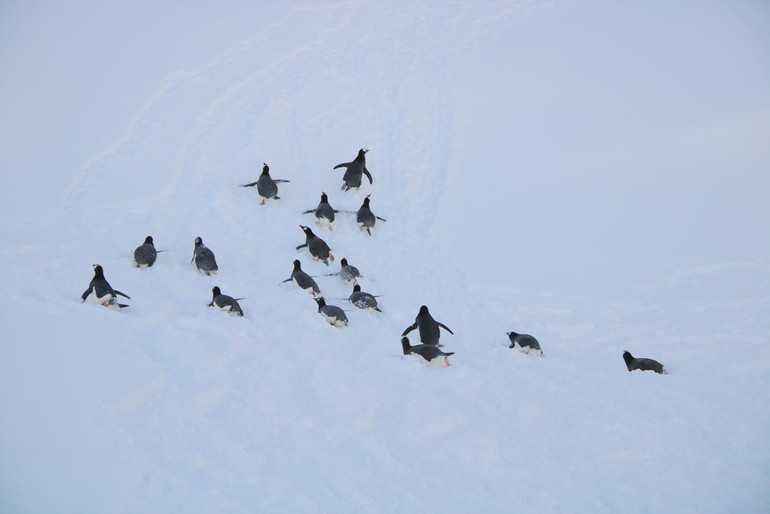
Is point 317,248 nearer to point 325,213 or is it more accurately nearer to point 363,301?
point 325,213

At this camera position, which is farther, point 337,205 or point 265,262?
point 337,205

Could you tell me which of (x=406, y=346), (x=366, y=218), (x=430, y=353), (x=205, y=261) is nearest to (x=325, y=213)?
(x=366, y=218)

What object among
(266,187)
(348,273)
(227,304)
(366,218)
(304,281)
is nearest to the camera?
(227,304)

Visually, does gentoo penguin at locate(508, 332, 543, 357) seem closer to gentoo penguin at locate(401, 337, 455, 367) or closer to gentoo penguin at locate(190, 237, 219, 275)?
gentoo penguin at locate(401, 337, 455, 367)

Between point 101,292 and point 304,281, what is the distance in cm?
244

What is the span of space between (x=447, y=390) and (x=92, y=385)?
350 cm

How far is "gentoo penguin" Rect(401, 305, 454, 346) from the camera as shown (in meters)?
8.33

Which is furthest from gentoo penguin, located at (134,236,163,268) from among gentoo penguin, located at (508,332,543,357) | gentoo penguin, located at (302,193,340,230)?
gentoo penguin, located at (508,332,543,357)

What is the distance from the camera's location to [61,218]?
10.3 meters

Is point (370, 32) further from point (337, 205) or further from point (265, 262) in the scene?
point (265, 262)

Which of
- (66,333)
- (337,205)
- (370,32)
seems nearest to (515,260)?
(337,205)

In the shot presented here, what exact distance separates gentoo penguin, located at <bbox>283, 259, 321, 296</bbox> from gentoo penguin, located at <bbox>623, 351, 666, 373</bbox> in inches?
155


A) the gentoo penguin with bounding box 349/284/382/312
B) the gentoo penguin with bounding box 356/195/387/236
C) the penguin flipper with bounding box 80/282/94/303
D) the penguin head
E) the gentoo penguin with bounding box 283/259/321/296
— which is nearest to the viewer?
the penguin flipper with bounding box 80/282/94/303

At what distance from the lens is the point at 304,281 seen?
9.07 metres
